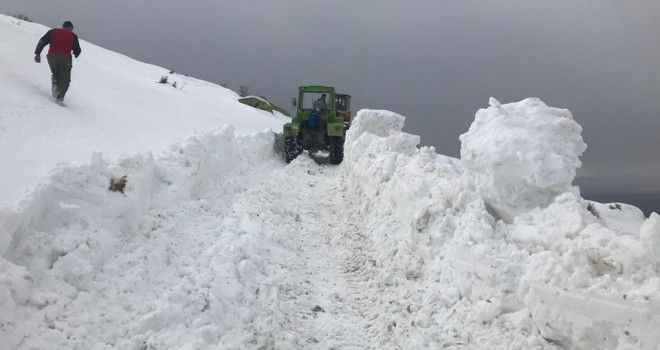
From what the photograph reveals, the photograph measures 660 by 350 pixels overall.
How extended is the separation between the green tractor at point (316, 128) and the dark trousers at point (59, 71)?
7.14 meters

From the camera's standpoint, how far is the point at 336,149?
15.5 meters

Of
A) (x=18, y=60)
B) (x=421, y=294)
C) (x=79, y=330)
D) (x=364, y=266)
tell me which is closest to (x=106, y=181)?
(x=79, y=330)

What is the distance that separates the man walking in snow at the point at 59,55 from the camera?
26.7 ft

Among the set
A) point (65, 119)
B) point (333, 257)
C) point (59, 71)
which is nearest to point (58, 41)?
point (59, 71)

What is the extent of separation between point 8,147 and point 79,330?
3.04 meters

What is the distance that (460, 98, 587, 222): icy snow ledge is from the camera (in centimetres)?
448

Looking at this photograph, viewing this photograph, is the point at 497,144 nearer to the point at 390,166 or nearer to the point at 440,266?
the point at 440,266

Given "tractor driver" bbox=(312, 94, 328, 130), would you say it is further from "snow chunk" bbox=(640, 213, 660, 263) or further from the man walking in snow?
"snow chunk" bbox=(640, 213, 660, 263)

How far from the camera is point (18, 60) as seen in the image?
9.61 metres

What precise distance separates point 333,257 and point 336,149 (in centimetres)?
946

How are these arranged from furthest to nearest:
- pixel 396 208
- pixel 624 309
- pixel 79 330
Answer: pixel 396 208, pixel 79 330, pixel 624 309

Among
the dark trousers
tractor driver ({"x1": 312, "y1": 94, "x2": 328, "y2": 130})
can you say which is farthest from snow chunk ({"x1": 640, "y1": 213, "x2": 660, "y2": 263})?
tractor driver ({"x1": 312, "y1": 94, "x2": 328, "y2": 130})

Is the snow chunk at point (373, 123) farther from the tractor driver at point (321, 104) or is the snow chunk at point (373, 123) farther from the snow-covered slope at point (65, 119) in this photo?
the snow-covered slope at point (65, 119)

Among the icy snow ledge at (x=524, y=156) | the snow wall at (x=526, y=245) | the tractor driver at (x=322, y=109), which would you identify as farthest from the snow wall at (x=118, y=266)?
the tractor driver at (x=322, y=109)
